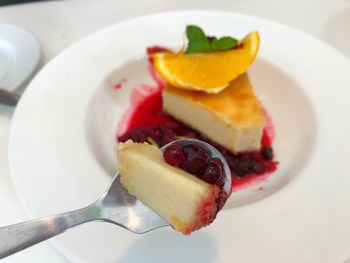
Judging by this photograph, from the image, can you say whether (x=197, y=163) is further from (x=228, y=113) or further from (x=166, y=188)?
(x=228, y=113)

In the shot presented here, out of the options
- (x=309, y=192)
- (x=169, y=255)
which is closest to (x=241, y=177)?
(x=309, y=192)

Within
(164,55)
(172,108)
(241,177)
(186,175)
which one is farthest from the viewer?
(172,108)

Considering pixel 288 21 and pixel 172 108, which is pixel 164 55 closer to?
pixel 172 108

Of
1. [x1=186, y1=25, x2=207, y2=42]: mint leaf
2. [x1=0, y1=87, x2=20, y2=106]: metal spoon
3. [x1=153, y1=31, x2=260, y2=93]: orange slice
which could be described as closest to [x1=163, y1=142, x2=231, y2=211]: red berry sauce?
[x1=153, y1=31, x2=260, y2=93]: orange slice

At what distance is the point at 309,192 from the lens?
104 cm

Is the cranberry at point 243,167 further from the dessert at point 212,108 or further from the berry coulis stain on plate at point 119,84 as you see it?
the berry coulis stain on plate at point 119,84

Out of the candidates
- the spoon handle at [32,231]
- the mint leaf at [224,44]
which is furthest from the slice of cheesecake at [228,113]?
the spoon handle at [32,231]

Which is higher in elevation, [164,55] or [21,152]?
[164,55]

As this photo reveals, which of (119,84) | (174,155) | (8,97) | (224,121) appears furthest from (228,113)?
(8,97)

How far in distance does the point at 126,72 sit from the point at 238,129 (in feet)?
1.58

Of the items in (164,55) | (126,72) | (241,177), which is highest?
(164,55)

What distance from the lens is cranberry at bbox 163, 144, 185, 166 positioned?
0.83 metres

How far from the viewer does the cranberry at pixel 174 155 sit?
2.72ft

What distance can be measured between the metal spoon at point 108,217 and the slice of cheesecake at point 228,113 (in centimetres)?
40
